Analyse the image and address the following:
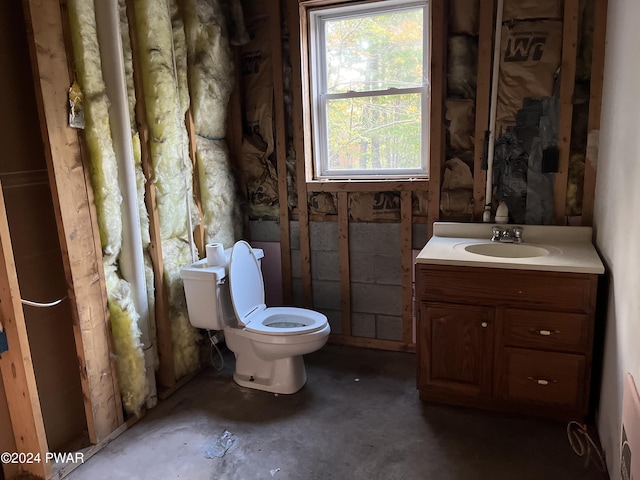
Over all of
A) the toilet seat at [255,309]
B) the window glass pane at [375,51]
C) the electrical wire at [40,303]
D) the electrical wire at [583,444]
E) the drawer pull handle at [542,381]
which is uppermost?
the window glass pane at [375,51]

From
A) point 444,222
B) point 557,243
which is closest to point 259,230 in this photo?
point 444,222

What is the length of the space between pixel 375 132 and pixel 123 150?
4.96ft

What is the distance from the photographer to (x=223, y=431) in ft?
7.43

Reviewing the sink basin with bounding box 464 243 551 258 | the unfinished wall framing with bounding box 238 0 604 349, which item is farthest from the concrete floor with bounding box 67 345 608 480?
the sink basin with bounding box 464 243 551 258

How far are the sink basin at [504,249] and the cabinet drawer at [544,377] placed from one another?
0.54 metres

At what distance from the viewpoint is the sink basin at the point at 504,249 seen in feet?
7.95

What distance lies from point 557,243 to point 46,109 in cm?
249

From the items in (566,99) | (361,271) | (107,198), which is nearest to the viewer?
(107,198)

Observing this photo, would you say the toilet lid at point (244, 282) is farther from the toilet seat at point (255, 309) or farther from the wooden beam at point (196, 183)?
the wooden beam at point (196, 183)

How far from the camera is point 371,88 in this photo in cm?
291

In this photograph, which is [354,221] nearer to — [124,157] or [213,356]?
[213,356]

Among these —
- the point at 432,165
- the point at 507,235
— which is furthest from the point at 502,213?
the point at 432,165

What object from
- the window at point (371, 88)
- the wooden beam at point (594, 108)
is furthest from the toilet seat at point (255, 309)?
the wooden beam at point (594, 108)

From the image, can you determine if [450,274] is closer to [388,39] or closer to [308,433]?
[308,433]
